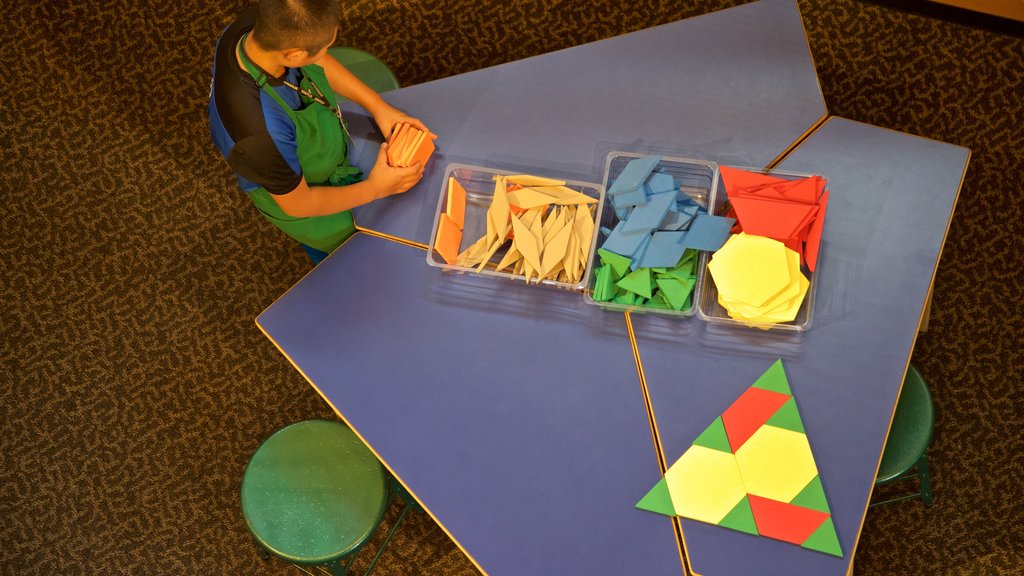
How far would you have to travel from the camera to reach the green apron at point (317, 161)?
2.04 m

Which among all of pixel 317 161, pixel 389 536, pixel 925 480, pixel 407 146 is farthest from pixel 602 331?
pixel 925 480

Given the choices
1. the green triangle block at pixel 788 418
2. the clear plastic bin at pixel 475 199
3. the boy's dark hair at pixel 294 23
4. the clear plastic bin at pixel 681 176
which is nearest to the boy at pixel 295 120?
the boy's dark hair at pixel 294 23

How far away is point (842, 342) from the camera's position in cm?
203

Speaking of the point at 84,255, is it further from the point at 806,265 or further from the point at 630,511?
the point at 806,265

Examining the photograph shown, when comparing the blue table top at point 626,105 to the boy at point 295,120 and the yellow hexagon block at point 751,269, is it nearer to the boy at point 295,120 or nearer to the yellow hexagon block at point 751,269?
the boy at point 295,120

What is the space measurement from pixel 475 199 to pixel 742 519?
1050 millimetres

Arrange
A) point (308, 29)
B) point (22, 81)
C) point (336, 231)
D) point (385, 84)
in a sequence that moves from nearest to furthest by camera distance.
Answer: point (308, 29)
point (336, 231)
point (385, 84)
point (22, 81)

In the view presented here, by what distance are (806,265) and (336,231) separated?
1234mm

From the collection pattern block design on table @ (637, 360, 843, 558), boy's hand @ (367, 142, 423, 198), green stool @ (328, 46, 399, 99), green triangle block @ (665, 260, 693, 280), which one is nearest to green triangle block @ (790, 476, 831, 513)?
pattern block design on table @ (637, 360, 843, 558)

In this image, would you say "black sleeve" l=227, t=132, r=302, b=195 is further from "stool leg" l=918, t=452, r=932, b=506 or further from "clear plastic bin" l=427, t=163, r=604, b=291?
"stool leg" l=918, t=452, r=932, b=506

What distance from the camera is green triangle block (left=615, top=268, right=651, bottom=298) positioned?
202cm

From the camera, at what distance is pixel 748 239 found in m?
2.03

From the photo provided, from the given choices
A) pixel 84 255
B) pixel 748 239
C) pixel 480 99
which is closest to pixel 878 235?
pixel 748 239

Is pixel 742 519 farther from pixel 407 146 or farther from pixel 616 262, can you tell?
pixel 407 146
